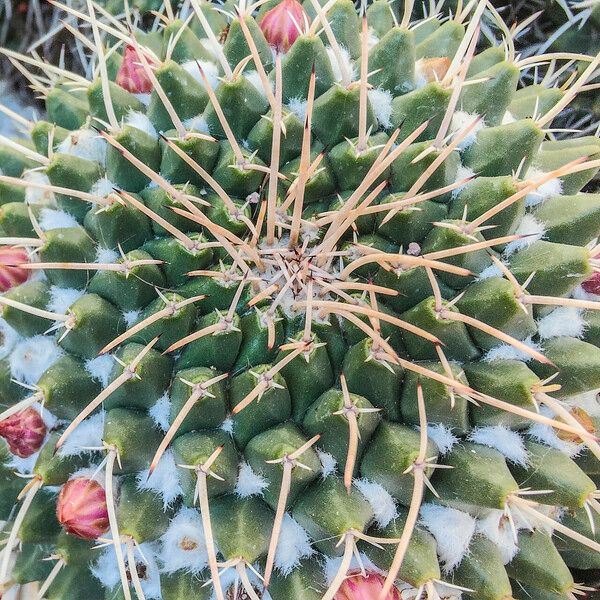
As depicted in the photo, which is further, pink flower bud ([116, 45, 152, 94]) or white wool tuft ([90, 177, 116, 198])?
pink flower bud ([116, 45, 152, 94])

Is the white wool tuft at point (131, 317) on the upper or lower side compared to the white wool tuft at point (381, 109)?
lower

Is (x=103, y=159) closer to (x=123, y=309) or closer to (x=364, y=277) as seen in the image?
(x=123, y=309)

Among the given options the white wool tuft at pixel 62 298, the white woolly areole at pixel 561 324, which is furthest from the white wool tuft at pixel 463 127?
the white wool tuft at pixel 62 298

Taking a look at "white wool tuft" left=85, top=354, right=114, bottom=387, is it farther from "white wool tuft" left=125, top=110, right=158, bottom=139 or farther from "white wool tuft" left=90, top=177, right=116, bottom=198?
"white wool tuft" left=125, top=110, right=158, bottom=139

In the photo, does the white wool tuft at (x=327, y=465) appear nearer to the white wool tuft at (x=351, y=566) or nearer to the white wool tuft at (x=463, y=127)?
the white wool tuft at (x=351, y=566)

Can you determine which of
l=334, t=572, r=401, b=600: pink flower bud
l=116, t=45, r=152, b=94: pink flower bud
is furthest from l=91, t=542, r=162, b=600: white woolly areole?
l=116, t=45, r=152, b=94: pink flower bud

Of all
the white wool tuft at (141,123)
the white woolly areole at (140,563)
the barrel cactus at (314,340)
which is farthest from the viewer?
the white wool tuft at (141,123)

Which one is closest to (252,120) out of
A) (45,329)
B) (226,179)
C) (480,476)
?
(226,179)
